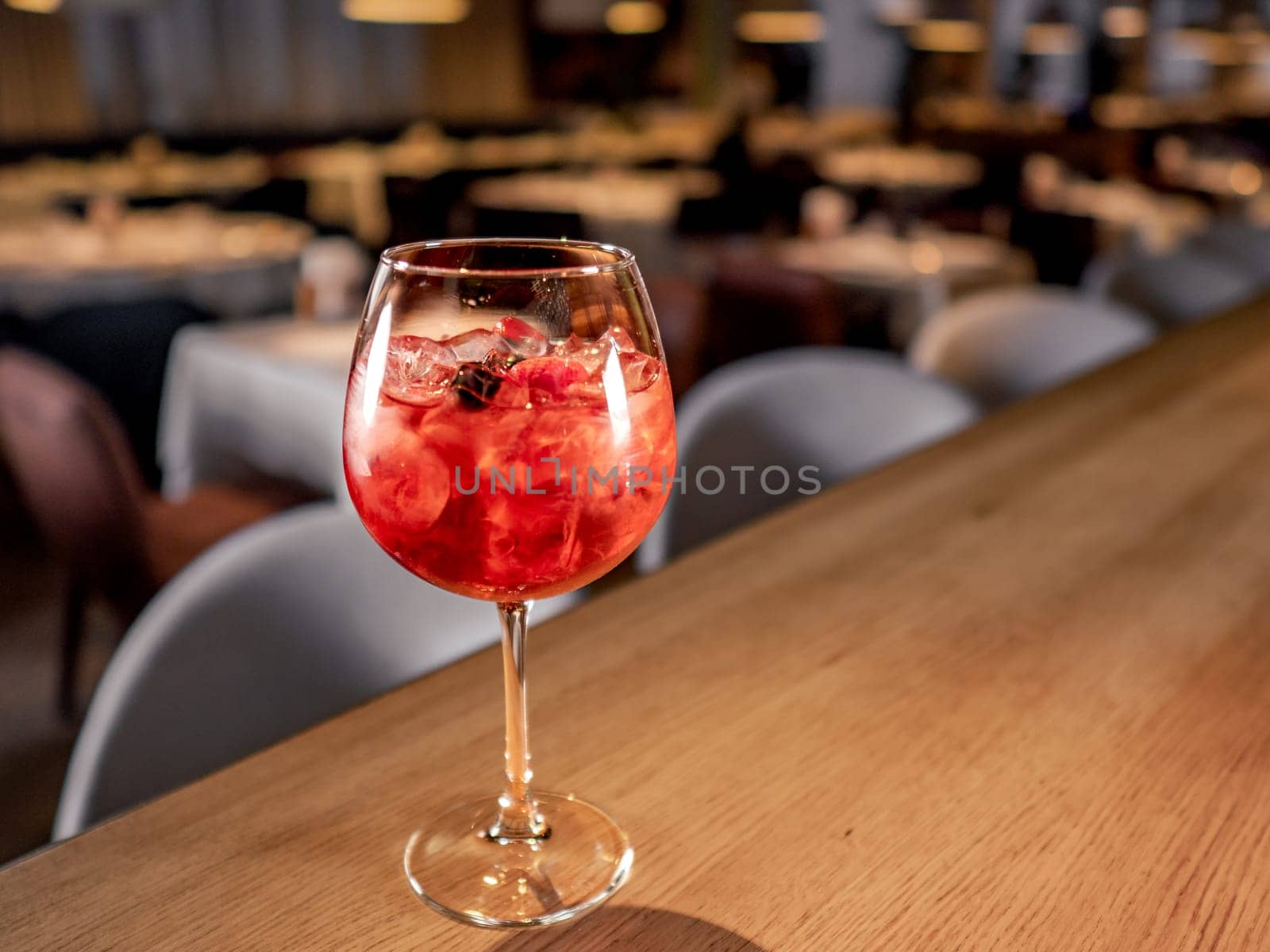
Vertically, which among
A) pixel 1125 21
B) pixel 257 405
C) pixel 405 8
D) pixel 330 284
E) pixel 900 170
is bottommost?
pixel 257 405

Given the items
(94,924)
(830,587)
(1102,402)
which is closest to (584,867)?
(94,924)

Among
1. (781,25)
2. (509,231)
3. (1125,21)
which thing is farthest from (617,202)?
(1125,21)

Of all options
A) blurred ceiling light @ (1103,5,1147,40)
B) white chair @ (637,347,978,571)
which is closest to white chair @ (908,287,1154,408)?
white chair @ (637,347,978,571)

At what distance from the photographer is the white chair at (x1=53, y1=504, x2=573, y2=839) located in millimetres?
784

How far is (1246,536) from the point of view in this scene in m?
0.95

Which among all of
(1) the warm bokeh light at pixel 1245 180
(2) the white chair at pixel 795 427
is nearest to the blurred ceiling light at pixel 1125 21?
(1) the warm bokeh light at pixel 1245 180

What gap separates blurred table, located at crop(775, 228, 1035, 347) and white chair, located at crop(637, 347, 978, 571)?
6.84 ft

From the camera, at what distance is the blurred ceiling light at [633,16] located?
31.9 ft

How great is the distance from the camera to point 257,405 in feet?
8.59

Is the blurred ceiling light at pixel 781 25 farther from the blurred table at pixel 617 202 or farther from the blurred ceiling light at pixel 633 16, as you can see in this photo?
the blurred table at pixel 617 202

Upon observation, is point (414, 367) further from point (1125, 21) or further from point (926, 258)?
point (1125, 21)

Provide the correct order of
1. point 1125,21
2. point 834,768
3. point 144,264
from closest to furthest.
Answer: point 834,768, point 144,264, point 1125,21

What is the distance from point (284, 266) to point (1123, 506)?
3586 mm

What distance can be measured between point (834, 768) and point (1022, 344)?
1570 millimetres
